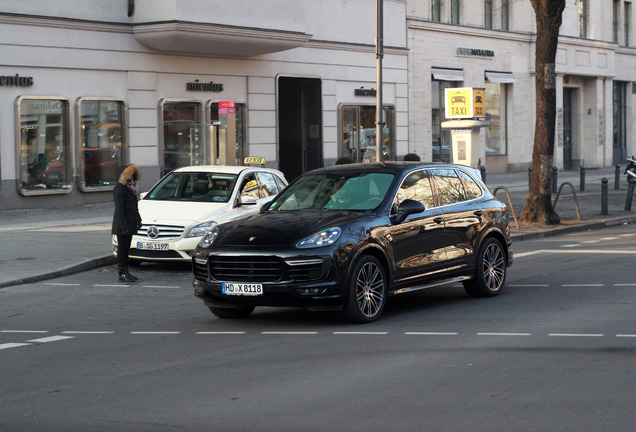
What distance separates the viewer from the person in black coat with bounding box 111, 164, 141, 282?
14.4 meters

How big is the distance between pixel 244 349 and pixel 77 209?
17.4m

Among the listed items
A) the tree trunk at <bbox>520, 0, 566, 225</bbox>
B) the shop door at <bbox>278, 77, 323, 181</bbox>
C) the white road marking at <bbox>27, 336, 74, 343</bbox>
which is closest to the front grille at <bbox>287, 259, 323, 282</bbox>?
the white road marking at <bbox>27, 336, 74, 343</bbox>

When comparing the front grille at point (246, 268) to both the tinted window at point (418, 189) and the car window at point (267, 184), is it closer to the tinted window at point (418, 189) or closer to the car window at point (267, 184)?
the tinted window at point (418, 189)

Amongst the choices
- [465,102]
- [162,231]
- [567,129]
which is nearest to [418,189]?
[162,231]

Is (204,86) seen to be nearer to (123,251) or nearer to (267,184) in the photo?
(267,184)

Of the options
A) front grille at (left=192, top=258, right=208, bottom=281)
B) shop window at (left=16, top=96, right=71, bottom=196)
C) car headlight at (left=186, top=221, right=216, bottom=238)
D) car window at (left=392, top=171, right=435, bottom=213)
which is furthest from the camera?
shop window at (left=16, top=96, right=71, bottom=196)

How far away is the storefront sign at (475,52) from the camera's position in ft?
132

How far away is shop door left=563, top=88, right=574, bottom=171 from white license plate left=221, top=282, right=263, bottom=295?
41.1 m

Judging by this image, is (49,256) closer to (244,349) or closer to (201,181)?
(201,181)

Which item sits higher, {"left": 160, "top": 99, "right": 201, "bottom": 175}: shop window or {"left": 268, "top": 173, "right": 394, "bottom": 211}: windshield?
{"left": 160, "top": 99, "right": 201, "bottom": 175}: shop window

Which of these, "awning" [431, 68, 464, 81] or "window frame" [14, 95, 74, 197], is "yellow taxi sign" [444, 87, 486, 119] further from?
"awning" [431, 68, 464, 81]

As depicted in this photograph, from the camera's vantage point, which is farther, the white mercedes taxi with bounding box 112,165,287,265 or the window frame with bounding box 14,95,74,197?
the window frame with bounding box 14,95,74,197

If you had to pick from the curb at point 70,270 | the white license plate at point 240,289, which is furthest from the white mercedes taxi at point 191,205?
the white license plate at point 240,289

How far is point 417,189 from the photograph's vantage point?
1159 centimetres
